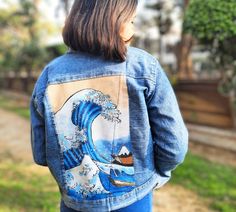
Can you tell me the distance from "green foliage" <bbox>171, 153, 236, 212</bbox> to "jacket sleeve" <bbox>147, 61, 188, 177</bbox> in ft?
7.28

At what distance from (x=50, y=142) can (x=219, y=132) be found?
4.91 meters

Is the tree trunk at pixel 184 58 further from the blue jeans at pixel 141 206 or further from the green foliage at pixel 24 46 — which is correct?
the green foliage at pixel 24 46

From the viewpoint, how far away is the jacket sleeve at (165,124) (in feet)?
4.39

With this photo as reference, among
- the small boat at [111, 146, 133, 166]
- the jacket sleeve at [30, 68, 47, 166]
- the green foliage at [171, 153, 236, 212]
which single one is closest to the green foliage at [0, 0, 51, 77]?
the green foliage at [171, 153, 236, 212]

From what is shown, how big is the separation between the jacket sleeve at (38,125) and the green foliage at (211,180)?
2324 mm

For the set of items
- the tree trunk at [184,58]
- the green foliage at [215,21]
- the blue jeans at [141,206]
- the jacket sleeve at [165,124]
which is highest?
the green foliage at [215,21]

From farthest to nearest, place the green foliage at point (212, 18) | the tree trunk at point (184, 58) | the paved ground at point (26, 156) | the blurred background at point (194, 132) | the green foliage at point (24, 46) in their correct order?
1. the green foliage at point (24, 46)
2. the tree trunk at point (184, 58)
3. the paved ground at point (26, 156)
4. the blurred background at point (194, 132)
5. the green foliage at point (212, 18)

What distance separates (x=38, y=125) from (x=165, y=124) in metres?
0.53

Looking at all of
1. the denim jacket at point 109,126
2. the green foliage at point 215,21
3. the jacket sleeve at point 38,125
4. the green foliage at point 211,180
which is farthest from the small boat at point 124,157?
the green foliage at point 211,180

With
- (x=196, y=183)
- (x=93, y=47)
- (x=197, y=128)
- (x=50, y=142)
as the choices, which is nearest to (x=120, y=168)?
(x=50, y=142)

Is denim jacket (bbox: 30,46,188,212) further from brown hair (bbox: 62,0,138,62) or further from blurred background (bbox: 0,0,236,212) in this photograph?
blurred background (bbox: 0,0,236,212)

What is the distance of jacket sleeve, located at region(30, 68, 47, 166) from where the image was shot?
148 cm

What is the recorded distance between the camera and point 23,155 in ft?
17.9

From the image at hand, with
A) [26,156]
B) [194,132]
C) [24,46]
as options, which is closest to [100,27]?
[26,156]
